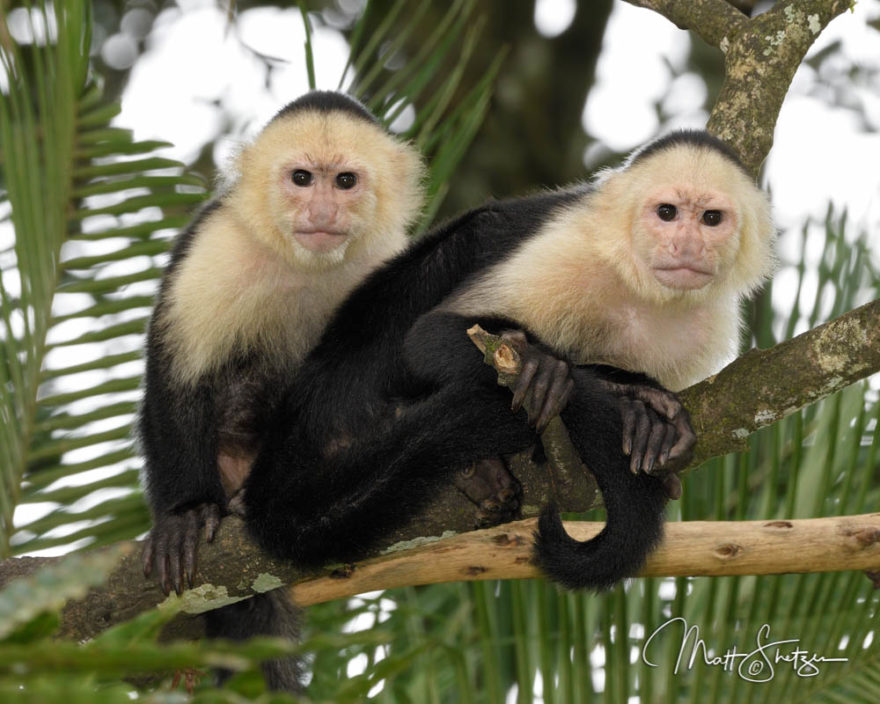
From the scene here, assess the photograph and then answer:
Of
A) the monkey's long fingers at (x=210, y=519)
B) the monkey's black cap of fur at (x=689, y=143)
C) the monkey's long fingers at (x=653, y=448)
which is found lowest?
the monkey's long fingers at (x=210, y=519)

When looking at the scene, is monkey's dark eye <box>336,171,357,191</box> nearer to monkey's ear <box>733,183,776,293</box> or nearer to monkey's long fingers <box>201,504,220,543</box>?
monkey's long fingers <box>201,504,220,543</box>

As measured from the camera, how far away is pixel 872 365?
7.07 ft

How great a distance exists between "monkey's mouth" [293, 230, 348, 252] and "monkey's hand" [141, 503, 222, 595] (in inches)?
32.8

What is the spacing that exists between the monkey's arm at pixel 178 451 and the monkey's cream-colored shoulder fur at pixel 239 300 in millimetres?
58

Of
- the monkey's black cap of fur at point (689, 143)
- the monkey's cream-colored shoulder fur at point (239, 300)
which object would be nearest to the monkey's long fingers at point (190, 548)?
the monkey's cream-colored shoulder fur at point (239, 300)

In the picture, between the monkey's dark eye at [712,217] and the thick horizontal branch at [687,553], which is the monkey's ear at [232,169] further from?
the monkey's dark eye at [712,217]

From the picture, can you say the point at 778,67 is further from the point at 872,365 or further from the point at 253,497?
the point at 253,497

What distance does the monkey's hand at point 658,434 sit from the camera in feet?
A: 7.55

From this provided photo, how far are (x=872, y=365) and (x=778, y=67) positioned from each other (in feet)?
4.59

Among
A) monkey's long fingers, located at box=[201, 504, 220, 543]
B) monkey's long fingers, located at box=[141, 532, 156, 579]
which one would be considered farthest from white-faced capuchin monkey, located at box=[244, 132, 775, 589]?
monkey's long fingers, located at box=[141, 532, 156, 579]

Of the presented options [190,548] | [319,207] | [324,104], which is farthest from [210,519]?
[324,104]

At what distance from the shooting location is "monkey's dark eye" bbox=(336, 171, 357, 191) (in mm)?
3242

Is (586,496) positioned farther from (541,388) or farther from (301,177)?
(301,177)

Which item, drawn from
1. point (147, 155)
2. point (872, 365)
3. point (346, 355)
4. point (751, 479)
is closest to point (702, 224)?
point (872, 365)
